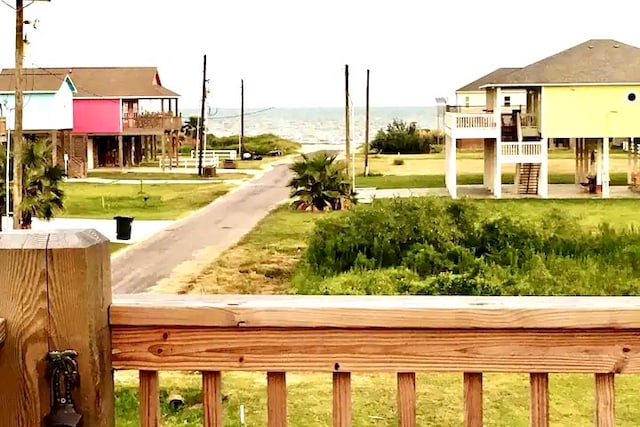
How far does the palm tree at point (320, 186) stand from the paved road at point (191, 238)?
127cm

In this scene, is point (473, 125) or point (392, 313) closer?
point (392, 313)

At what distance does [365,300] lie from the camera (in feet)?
6.97

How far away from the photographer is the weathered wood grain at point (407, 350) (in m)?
2.06

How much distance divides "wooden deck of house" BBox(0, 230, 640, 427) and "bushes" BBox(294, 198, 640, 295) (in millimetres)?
12892

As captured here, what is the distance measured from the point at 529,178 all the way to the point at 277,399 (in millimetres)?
36261

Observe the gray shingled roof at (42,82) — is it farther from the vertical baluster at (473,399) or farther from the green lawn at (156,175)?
the vertical baluster at (473,399)

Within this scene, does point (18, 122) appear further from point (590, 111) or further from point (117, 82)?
point (117, 82)

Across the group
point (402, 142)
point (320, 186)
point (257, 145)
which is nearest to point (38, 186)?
point (320, 186)

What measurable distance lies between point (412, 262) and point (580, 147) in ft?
83.1

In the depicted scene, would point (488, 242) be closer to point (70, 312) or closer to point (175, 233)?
point (175, 233)

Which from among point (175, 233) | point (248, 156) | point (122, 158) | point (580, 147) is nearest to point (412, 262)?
point (175, 233)

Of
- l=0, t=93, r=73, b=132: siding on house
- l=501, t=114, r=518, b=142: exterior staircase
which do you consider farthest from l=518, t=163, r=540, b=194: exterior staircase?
l=0, t=93, r=73, b=132: siding on house

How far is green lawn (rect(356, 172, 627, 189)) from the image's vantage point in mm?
41412

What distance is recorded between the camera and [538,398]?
210 cm
